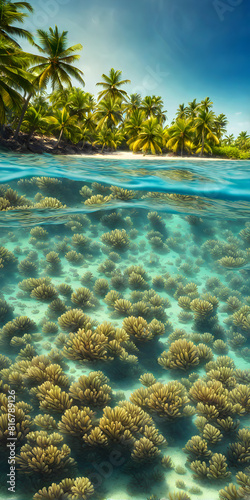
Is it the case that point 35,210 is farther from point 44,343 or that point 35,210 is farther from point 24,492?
point 24,492

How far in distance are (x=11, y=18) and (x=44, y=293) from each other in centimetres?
2125

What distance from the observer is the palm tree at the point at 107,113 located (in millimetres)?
32312

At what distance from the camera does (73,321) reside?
5953mm

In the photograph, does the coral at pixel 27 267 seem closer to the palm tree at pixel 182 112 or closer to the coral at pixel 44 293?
the coral at pixel 44 293

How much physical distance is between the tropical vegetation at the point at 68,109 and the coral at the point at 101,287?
13497mm

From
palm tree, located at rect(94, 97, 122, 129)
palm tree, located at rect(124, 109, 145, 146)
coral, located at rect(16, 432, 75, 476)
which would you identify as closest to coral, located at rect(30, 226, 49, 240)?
coral, located at rect(16, 432, 75, 476)

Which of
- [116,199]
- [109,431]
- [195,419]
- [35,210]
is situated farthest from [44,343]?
[116,199]

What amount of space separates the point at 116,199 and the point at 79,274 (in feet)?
12.6

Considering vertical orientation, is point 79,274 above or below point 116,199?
below

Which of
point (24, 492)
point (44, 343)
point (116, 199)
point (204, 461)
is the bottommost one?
point (24, 492)

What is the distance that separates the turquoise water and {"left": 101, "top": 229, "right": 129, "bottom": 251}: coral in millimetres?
42

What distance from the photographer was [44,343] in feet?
19.3

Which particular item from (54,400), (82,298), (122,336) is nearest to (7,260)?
(82,298)

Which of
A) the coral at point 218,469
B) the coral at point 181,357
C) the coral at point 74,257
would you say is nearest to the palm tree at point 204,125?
the coral at point 74,257
